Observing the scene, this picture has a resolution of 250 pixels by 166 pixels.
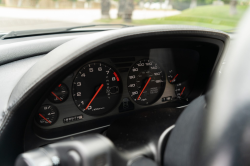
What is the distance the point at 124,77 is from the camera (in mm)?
2350

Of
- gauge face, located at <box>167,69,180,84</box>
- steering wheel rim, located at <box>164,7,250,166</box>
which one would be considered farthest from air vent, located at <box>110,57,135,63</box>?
steering wheel rim, located at <box>164,7,250,166</box>

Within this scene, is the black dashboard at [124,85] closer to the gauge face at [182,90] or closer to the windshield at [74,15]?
the gauge face at [182,90]

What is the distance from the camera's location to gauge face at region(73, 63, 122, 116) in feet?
7.05

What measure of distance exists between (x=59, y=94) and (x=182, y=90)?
1.26 metres

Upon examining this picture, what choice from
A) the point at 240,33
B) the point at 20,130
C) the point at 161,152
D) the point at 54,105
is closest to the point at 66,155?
the point at 161,152

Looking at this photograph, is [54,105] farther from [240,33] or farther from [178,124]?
[240,33]

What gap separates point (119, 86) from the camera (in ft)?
7.73

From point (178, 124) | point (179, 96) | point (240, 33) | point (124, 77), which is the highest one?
point (240, 33)

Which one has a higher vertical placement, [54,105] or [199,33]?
[199,33]

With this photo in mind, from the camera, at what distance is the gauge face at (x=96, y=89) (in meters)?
2.15

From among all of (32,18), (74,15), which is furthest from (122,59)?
(74,15)

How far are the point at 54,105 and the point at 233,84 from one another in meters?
1.68

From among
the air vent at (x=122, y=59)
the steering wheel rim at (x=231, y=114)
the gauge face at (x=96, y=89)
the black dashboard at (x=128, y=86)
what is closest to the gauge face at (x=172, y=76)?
the black dashboard at (x=128, y=86)

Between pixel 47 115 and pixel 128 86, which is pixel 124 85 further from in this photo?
pixel 47 115
